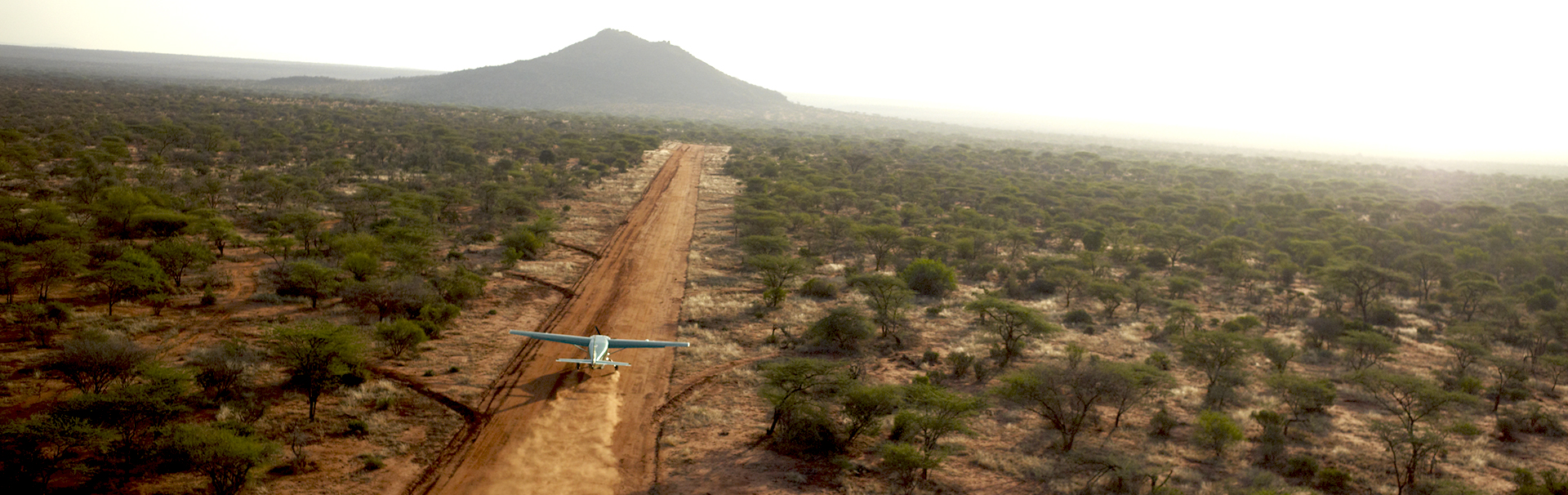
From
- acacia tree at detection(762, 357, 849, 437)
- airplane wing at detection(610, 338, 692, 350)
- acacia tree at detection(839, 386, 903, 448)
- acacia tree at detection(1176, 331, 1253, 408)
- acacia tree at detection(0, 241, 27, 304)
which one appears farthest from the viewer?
acacia tree at detection(1176, 331, 1253, 408)

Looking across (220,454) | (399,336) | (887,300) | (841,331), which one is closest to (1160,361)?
(887,300)

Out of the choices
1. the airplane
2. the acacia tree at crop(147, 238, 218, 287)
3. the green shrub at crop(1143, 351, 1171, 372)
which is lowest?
the green shrub at crop(1143, 351, 1171, 372)

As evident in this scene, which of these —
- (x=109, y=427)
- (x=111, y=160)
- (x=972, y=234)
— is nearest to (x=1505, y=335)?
(x=972, y=234)

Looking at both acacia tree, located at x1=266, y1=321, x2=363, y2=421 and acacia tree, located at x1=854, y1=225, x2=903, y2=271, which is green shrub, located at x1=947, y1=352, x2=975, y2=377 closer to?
acacia tree, located at x1=854, y1=225, x2=903, y2=271

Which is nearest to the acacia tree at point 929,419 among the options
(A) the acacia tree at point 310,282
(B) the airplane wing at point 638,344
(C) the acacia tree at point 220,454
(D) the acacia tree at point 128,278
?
(B) the airplane wing at point 638,344

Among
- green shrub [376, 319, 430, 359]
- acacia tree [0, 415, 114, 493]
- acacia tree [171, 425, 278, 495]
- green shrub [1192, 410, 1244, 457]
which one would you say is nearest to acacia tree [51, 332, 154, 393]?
acacia tree [0, 415, 114, 493]

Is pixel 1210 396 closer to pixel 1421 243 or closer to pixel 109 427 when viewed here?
pixel 109 427

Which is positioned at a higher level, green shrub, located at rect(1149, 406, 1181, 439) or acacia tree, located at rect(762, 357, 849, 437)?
acacia tree, located at rect(762, 357, 849, 437)

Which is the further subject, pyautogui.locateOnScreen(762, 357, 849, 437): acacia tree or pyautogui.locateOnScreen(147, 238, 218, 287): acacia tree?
pyautogui.locateOnScreen(147, 238, 218, 287): acacia tree

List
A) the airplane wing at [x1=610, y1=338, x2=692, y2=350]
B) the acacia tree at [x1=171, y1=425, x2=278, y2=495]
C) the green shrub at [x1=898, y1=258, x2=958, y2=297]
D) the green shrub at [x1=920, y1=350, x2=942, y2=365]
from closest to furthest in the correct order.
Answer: the acacia tree at [x1=171, y1=425, x2=278, y2=495] < the airplane wing at [x1=610, y1=338, x2=692, y2=350] < the green shrub at [x1=920, y1=350, x2=942, y2=365] < the green shrub at [x1=898, y1=258, x2=958, y2=297]
